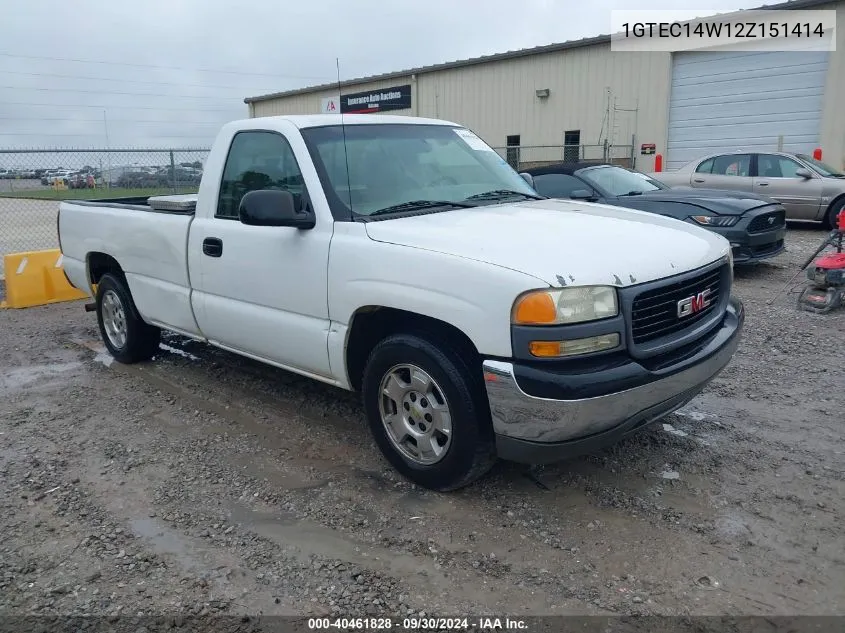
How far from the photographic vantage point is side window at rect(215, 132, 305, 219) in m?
4.30

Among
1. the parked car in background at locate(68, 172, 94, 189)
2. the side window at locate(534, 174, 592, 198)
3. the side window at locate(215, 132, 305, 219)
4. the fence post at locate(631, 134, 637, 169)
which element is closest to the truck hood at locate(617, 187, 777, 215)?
the side window at locate(534, 174, 592, 198)

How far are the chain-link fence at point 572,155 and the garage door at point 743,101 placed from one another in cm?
129

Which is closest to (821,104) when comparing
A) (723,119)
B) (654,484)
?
A: (723,119)

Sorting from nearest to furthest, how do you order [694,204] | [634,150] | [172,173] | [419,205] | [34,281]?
[419,205], [34,281], [694,204], [172,173], [634,150]

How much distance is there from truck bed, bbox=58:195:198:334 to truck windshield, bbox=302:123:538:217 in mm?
1356

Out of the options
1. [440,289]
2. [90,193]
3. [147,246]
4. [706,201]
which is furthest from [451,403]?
[90,193]

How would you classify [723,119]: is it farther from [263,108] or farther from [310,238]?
[263,108]

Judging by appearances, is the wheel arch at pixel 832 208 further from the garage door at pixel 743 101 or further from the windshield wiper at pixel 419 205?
the windshield wiper at pixel 419 205

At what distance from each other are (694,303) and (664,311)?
1.00 ft

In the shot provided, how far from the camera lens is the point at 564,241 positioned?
3447 mm

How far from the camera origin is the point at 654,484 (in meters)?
3.76

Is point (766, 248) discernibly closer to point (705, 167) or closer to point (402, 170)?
point (705, 167)

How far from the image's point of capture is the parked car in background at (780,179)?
→ 13.3 meters

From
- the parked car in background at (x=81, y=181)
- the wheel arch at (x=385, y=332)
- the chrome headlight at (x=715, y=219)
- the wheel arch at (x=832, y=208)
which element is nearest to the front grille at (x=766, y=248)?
the chrome headlight at (x=715, y=219)
